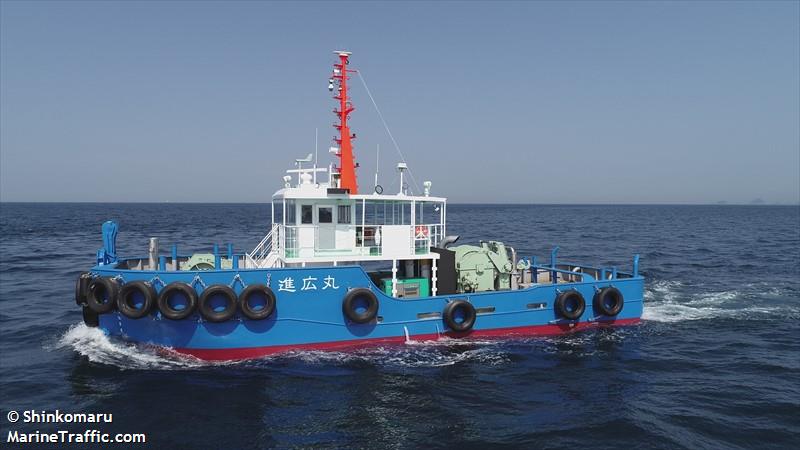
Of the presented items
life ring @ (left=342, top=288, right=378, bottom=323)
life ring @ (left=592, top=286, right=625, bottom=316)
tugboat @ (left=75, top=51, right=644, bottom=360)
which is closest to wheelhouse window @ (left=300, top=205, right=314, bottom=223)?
tugboat @ (left=75, top=51, right=644, bottom=360)

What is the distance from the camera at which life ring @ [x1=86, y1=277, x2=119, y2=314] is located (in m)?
11.2

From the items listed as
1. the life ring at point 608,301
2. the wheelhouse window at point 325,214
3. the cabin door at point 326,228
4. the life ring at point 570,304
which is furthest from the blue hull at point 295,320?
the life ring at point 608,301

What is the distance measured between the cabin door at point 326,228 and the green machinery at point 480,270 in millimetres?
3618

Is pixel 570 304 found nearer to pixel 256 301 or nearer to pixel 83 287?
pixel 256 301

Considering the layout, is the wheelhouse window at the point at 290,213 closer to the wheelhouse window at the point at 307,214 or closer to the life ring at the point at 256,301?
the wheelhouse window at the point at 307,214

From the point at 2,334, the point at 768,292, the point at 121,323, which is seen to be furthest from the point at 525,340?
the point at 2,334

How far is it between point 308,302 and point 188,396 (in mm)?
3276

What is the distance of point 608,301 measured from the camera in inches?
576

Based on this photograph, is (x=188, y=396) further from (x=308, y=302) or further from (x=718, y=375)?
(x=718, y=375)

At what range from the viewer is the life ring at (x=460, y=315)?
503 inches

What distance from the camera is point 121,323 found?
38.5 feet

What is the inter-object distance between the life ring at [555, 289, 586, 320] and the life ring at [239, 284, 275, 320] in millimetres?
7851

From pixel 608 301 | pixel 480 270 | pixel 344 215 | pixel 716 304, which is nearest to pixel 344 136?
pixel 344 215

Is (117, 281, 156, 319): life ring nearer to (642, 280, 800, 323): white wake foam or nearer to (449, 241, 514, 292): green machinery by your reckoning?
(449, 241, 514, 292): green machinery
